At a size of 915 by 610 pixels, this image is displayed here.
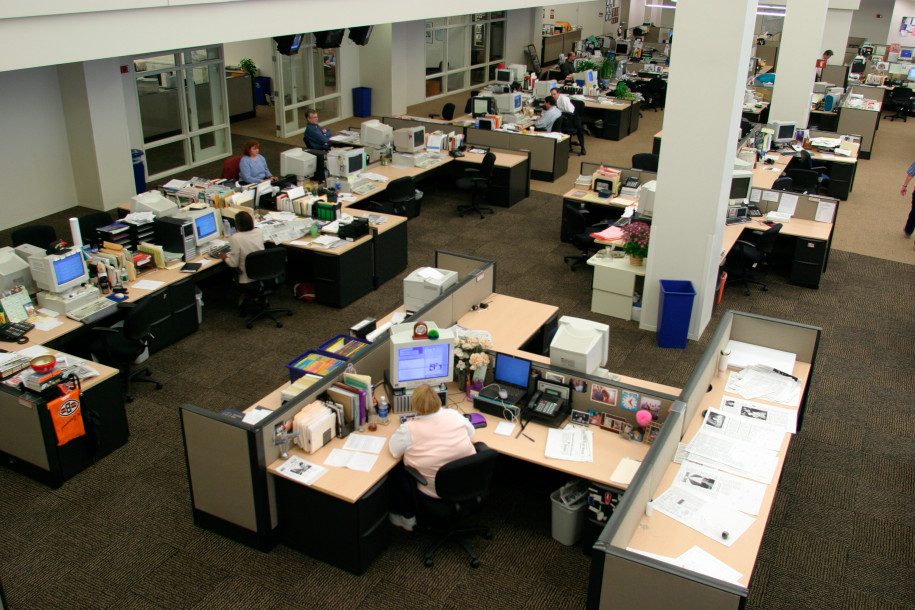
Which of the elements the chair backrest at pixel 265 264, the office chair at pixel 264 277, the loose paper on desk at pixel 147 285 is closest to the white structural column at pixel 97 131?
the office chair at pixel 264 277

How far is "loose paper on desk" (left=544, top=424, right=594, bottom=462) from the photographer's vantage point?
4.73m

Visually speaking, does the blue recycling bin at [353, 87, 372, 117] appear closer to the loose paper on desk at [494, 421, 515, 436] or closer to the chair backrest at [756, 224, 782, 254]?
the chair backrest at [756, 224, 782, 254]

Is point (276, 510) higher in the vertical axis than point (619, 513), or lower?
lower

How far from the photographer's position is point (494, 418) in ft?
16.8

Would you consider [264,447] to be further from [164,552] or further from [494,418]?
[494,418]

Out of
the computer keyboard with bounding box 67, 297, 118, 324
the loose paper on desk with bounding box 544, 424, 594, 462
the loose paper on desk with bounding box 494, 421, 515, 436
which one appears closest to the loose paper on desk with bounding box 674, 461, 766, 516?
the loose paper on desk with bounding box 544, 424, 594, 462

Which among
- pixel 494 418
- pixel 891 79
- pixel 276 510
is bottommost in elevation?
pixel 276 510

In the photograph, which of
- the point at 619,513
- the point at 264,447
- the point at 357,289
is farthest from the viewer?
the point at 357,289

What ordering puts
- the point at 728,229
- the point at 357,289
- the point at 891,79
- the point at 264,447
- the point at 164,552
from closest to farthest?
1. the point at 264,447
2. the point at 164,552
3. the point at 357,289
4. the point at 728,229
5. the point at 891,79

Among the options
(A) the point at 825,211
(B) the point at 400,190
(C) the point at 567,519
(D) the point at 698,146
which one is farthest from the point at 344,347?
(A) the point at 825,211

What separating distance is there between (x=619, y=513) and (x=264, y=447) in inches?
81.6

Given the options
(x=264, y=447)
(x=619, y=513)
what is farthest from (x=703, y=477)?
(x=264, y=447)

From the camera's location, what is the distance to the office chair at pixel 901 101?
18.0m

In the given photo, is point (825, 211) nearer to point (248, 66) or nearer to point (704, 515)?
point (704, 515)
